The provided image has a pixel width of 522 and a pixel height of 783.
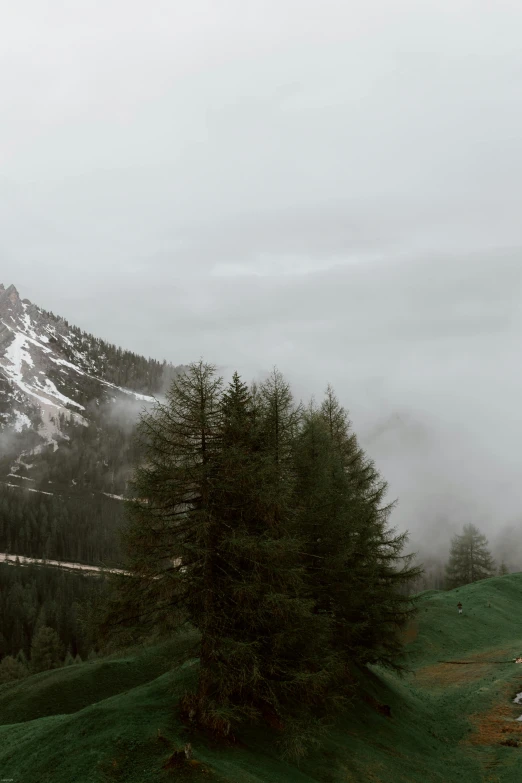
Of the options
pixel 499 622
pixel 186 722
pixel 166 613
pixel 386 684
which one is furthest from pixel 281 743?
pixel 499 622

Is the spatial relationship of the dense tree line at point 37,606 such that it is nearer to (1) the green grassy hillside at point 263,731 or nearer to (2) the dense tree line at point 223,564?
(1) the green grassy hillside at point 263,731

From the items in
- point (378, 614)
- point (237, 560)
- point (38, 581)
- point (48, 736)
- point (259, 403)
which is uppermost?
point (259, 403)

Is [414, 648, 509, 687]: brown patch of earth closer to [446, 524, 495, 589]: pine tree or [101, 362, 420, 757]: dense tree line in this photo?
[101, 362, 420, 757]: dense tree line

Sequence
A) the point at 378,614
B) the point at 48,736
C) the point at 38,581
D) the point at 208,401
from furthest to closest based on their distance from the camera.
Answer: the point at 38,581 < the point at 378,614 < the point at 208,401 < the point at 48,736

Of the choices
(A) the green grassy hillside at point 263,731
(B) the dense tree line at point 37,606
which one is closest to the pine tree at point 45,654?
(B) the dense tree line at point 37,606

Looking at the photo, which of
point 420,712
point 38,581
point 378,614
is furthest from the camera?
point 38,581

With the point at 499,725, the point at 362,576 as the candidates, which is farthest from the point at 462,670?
the point at 362,576

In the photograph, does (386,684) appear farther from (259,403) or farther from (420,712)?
(259,403)

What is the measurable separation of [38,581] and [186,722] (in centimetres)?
16836

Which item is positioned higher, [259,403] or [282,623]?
[259,403]

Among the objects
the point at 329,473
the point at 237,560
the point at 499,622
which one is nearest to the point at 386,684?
the point at 329,473

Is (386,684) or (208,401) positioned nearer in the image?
(208,401)

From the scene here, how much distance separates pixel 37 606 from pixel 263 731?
151 m

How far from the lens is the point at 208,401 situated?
2009cm
